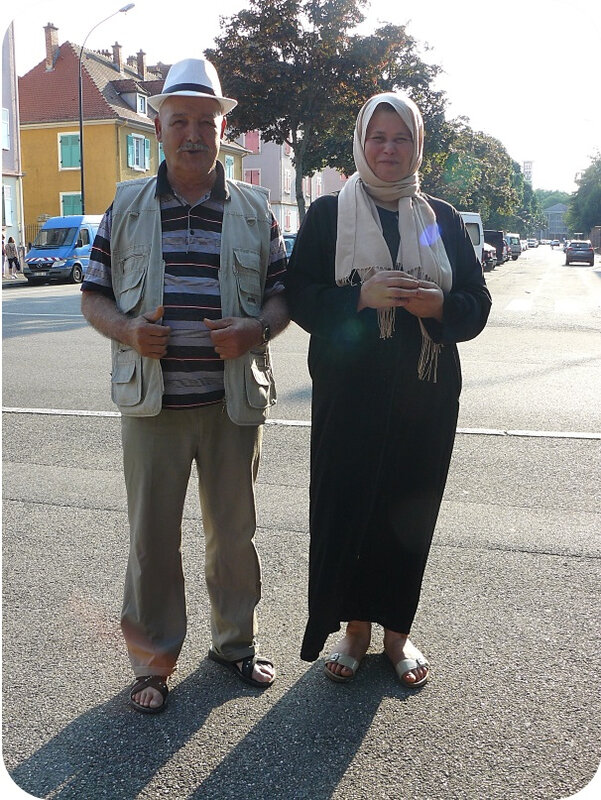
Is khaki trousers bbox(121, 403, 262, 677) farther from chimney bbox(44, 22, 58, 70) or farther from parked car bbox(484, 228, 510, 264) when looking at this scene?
parked car bbox(484, 228, 510, 264)

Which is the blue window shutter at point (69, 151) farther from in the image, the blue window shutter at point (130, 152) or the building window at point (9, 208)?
the building window at point (9, 208)

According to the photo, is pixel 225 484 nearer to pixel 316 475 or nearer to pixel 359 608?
pixel 316 475

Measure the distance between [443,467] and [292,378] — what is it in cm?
627

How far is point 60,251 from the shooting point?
89.2 feet

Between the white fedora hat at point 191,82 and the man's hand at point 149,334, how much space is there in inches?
28.6

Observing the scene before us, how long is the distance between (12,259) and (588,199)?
77.3m

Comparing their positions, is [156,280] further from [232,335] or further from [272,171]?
[272,171]

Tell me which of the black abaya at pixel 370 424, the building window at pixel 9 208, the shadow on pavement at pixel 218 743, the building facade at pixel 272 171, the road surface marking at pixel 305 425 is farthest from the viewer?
the building facade at pixel 272 171

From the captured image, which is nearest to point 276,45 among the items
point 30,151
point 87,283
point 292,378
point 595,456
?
point 292,378

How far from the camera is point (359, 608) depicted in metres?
3.12

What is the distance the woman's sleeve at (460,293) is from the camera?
2.88 meters

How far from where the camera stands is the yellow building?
40.4 meters

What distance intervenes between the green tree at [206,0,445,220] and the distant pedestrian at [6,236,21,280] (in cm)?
1182

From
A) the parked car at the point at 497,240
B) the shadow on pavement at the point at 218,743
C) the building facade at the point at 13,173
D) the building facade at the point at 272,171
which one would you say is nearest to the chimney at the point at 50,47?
the building facade at the point at 13,173
